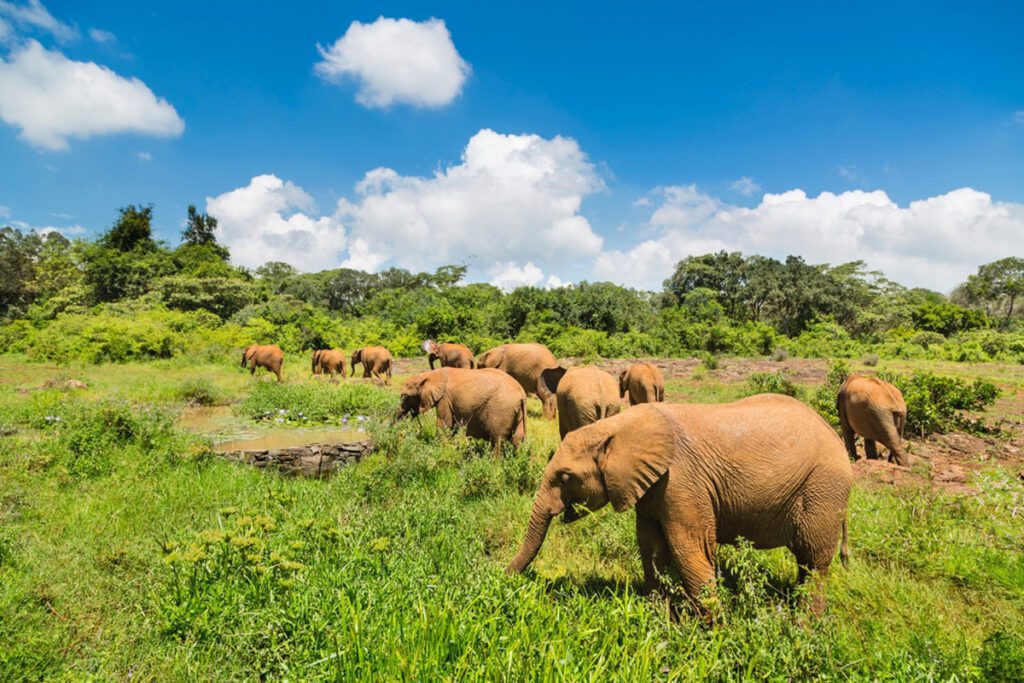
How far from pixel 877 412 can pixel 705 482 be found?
6369 mm

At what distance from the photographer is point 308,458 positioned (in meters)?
8.68

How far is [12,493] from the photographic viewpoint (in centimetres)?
607

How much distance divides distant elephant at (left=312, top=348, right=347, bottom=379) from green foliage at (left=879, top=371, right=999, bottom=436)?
17.0 metres

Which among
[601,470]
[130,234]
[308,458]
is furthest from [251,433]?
[130,234]

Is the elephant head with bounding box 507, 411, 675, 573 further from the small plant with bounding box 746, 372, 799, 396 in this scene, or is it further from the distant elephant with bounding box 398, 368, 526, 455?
the small plant with bounding box 746, 372, 799, 396

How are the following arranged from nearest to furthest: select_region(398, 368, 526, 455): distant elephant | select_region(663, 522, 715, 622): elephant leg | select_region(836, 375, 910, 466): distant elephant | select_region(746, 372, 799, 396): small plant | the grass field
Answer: the grass field
select_region(663, 522, 715, 622): elephant leg
select_region(836, 375, 910, 466): distant elephant
select_region(398, 368, 526, 455): distant elephant
select_region(746, 372, 799, 396): small plant

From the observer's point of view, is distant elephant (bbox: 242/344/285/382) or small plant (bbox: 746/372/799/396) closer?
small plant (bbox: 746/372/799/396)

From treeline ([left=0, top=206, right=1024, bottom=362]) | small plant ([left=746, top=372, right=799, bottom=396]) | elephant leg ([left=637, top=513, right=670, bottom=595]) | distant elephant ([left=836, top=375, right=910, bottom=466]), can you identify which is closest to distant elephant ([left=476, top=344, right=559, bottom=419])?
distant elephant ([left=836, top=375, right=910, bottom=466])

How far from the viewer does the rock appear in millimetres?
8398

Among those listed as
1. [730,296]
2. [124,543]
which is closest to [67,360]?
[124,543]

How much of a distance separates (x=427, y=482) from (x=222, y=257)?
4766cm

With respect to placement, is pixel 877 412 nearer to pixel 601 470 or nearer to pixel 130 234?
pixel 601 470

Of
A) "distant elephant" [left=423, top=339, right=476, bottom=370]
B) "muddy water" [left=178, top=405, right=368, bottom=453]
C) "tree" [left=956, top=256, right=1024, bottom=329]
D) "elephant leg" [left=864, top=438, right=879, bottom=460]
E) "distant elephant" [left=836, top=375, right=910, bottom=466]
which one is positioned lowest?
"muddy water" [left=178, top=405, right=368, bottom=453]

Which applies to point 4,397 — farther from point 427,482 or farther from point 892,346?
point 892,346
